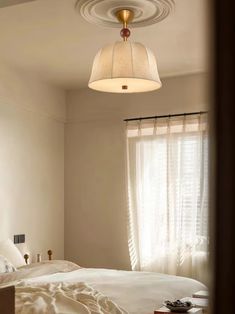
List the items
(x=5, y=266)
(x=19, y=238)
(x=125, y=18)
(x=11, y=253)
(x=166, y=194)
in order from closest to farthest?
(x=125, y=18) < (x=5, y=266) < (x=11, y=253) < (x=19, y=238) < (x=166, y=194)

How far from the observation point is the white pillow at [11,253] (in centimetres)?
433

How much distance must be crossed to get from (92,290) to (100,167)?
2794 millimetres

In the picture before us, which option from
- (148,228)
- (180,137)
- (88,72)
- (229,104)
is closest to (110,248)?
(148,228)

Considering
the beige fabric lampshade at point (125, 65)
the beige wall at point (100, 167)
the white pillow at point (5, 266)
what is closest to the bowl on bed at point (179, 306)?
the beige fabric lampshade at point (125, 65)

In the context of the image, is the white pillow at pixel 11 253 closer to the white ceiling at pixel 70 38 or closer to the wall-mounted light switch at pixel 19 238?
the wall-mounted light switch at pixel 19 238

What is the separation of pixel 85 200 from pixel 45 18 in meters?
2.62

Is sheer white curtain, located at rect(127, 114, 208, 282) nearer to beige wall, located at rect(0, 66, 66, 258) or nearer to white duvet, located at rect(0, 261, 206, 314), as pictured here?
beige wall, located at rect(0, 66, 66, 258)

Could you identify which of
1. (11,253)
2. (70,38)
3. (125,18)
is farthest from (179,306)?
(70,38)

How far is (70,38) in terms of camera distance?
401 centimetres

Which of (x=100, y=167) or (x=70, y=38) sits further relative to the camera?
(x=100, y=167)

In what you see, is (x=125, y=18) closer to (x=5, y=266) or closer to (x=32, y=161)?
(x=5, y=266)

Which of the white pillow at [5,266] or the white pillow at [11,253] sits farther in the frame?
the white pillow at [11,253]

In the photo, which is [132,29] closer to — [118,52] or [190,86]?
[118,52]

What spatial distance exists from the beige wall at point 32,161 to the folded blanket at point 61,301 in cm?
193
